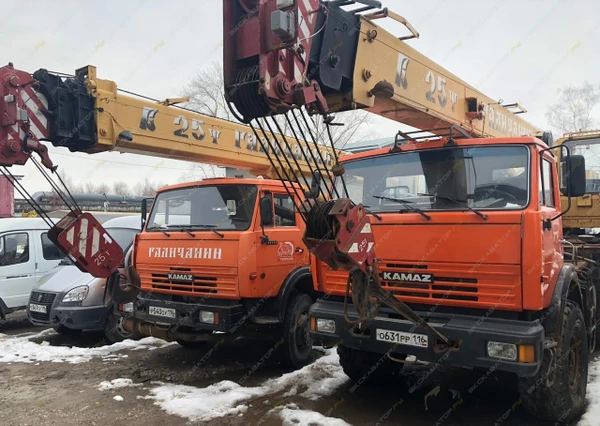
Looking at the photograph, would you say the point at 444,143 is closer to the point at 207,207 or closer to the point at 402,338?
the point at 402,338

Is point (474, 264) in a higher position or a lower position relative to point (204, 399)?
higher

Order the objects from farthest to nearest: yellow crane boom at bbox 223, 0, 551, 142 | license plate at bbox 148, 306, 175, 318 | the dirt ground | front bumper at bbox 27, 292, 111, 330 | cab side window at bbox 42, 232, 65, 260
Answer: cab side window at bbox 42, 232, 65, 260, front bumper at bbox 27, 292, 111, 330, license plate at bbox 148, 306, 175, 318, the dirt ground, yellow crane boom at bbox 223, 0, 551, 142

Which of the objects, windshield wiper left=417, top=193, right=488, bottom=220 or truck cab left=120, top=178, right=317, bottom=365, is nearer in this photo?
windshield wiper left=417, top=193, right=488, bottom=220

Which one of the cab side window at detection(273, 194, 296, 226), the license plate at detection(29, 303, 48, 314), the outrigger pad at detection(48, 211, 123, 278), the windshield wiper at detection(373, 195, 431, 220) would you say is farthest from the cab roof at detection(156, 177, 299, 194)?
the license plate at detection(29, 303, 48, 314)

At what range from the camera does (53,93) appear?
5145 mm

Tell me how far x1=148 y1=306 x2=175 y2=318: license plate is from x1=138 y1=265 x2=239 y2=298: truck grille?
0.74 ft

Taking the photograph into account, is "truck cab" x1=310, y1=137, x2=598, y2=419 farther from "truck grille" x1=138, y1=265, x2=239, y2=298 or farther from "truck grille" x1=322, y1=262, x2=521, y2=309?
"truck grille" x1=138, y1=265, x2=239, y2=298

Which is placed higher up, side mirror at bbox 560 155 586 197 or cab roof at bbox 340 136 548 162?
cab roof at bbox 340 136 548 162

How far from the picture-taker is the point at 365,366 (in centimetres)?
501

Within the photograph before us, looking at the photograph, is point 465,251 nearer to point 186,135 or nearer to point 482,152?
point 482,152

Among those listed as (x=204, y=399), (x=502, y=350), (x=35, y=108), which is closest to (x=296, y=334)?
(x=204, y=399)

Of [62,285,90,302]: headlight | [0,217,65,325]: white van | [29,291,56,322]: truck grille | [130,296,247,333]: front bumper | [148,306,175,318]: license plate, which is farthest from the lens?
[0,217,65,325]: white van

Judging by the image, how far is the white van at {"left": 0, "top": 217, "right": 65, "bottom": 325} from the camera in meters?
8.28

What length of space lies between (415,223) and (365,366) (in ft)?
5.99
